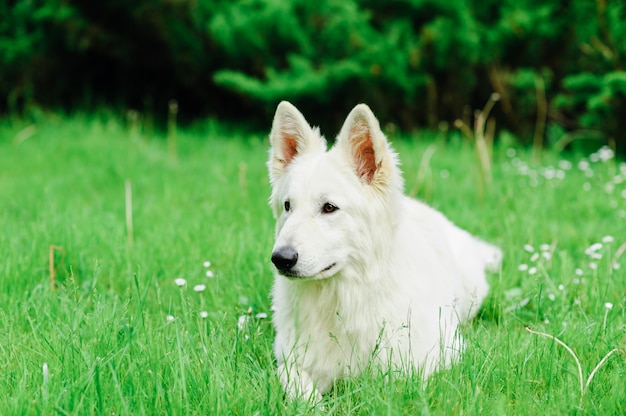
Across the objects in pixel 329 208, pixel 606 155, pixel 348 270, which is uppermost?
pixel 329 208

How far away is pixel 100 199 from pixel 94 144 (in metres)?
1.97

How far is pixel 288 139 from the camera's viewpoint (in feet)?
11.3

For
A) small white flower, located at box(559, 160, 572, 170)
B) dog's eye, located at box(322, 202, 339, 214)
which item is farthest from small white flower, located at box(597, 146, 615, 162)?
dog's eye, located at box(322, 202, 339, 214)

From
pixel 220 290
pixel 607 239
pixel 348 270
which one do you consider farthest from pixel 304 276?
pixel 607 239

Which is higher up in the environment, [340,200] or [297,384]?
[340,200]

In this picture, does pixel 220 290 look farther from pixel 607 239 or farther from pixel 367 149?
pixel 607 239

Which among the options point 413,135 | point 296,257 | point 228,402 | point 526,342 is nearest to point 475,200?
point 413,135

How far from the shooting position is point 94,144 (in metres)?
7.65

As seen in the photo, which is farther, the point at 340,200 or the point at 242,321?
the point at 242,321

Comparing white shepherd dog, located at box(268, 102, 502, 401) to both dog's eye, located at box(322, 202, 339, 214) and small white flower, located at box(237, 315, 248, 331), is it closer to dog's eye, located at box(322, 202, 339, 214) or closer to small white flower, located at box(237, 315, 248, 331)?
dog's eye, located at box(322, 202, 339, 214)

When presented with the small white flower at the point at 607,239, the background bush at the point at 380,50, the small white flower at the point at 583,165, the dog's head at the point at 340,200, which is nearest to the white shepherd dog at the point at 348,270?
the dog's head at the point at 340,200

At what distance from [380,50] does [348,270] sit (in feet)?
16.8

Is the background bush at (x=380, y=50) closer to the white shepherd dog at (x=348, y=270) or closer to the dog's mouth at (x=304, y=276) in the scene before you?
the white shepherd dog at (x=348, y=270)

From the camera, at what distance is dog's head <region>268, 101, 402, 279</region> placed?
9.77ft
